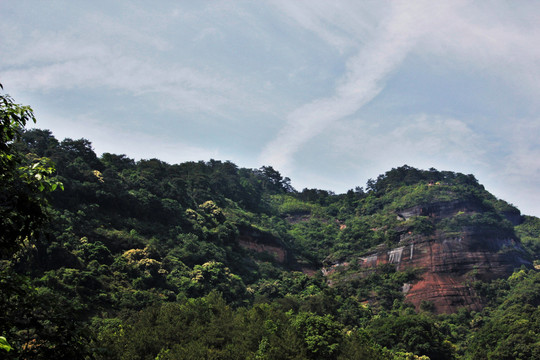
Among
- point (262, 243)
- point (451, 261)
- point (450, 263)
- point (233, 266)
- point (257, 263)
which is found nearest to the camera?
point (233, 266)

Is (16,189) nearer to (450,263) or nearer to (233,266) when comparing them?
(233,266)

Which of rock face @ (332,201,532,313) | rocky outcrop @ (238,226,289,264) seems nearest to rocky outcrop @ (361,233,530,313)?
rock face @ (332,201,532,313)

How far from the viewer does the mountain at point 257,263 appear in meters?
28.5

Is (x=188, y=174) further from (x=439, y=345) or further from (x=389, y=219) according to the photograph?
(x=439, y=345)

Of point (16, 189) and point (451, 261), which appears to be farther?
point (451, 261)

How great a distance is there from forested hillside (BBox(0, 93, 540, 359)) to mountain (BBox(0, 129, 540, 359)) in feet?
0.48

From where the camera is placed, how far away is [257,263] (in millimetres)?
60969

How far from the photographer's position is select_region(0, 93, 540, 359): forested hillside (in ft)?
20.0

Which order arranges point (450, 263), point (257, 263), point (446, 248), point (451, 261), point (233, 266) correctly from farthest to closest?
point (446, 248) < point (451, 261) < point (450, 263) < point (257, 263) < point (233, 266)

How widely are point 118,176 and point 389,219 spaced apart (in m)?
47.6

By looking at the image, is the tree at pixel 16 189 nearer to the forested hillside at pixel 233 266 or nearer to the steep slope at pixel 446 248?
the forested hillside at pixel 233 266

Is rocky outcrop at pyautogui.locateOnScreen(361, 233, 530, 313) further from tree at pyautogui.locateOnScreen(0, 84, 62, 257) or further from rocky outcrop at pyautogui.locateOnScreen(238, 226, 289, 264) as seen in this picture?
tree at pyautogui.locateOnScreen(0, 84, 62, 257)

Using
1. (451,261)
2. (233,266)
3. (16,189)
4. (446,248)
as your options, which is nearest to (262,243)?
(233,266)

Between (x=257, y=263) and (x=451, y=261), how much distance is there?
27.7 meters
